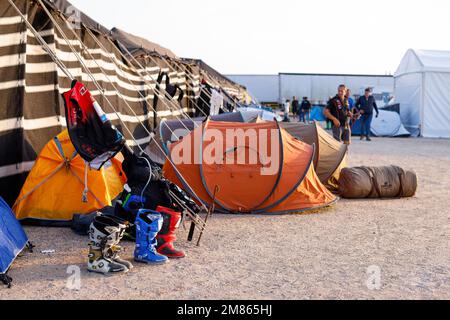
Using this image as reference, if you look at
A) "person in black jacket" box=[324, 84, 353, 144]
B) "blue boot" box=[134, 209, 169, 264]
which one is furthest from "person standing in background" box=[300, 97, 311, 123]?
"blue boot" box=[134, 209, 169, 264]

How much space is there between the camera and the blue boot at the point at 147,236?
445 cm

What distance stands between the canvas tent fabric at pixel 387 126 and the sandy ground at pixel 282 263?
1618 centimetres

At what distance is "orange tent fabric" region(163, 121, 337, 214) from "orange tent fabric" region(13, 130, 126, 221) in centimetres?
98

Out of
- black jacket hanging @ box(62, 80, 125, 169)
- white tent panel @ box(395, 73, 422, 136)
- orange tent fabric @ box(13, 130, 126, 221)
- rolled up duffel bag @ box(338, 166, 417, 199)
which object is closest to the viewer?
black jacket hanging @ box(62, 80, 125, 169)

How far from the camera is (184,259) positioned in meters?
4.58

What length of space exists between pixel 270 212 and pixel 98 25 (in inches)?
165

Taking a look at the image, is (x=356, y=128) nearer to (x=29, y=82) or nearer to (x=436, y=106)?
(x=436, y=106)

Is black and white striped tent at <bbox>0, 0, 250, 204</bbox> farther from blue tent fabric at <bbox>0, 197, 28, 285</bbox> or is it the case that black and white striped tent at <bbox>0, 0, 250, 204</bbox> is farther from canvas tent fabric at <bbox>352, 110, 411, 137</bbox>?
canvas tent fabric at <bbox>352, 110, 411, 137</bbox>

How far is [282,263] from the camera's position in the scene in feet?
14.7

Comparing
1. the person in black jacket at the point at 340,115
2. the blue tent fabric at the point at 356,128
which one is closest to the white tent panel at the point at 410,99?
the blue tent fabric at the point at 356,128

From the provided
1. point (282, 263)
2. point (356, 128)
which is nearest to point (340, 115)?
point (282, 263)

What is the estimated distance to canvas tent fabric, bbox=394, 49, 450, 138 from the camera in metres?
21.4

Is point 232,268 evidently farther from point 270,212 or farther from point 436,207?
point 436,207

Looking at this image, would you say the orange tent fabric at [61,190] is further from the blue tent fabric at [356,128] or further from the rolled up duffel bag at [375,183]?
the blue tent fabric at [356,128]
